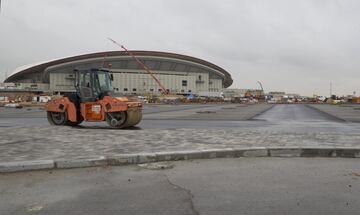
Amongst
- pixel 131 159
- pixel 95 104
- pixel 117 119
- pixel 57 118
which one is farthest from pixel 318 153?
pixel 57 118

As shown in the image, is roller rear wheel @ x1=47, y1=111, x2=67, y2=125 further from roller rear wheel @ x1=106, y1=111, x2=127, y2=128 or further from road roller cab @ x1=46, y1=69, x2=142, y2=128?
roller rear wheel @ x1=106, y1=111, x2=127, y2=128

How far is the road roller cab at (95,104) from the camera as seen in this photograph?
15820 millimetres

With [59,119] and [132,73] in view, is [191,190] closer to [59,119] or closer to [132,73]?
[59,119]

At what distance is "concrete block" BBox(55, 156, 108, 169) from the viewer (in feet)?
23.9

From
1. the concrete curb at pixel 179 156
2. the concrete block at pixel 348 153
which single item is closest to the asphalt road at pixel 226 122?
the concrete block at pixel 348 153

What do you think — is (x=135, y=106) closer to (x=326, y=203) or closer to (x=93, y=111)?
(x=93, y=111)

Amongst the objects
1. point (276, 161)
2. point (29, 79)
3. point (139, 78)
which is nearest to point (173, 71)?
point (139, 78)

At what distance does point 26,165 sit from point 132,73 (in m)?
118

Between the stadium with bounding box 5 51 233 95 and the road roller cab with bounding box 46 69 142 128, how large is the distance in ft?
330

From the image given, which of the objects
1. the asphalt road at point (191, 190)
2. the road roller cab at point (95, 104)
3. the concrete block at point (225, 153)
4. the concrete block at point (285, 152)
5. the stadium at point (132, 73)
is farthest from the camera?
the stadium at point (132, 73)

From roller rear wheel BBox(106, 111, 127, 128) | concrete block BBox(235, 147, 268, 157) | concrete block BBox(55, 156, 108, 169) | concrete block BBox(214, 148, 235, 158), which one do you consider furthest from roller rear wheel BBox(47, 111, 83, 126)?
concrete block BBox(235, 147, 268, 157)

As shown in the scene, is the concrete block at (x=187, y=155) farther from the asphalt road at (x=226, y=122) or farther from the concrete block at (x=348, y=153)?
the asphalt road at (x=226, y=122)

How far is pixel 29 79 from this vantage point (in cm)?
13538

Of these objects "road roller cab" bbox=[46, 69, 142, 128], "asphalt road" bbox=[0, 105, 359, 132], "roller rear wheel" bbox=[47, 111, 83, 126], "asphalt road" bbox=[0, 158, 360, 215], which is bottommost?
"asphalt road" bbox=[0, 105, 359, 132]
